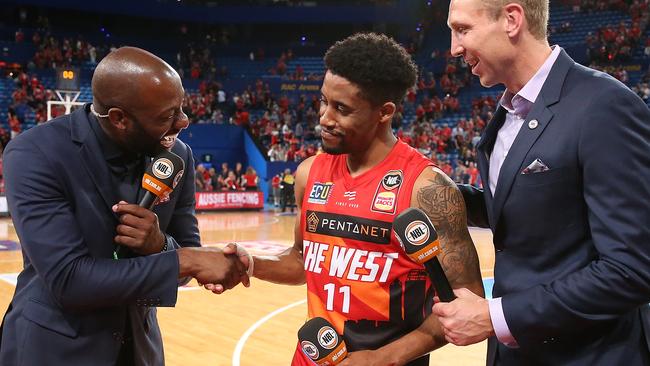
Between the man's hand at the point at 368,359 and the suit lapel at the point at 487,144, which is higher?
the suit lapel at the point at 487,144

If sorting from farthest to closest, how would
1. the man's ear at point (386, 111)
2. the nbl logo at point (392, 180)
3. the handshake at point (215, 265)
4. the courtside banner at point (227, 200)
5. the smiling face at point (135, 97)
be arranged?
the courtside banner at point (227, 200)
the man's ear at point (386, 111)
the nbl logo at point (392, 180)
the handshake at point (215, 265)
the smiling face at point (135, 97)

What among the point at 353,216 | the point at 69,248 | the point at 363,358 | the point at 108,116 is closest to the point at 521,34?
the point at 353,216

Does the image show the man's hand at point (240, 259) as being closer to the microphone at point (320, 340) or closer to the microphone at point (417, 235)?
the microphone at point (320, 340)

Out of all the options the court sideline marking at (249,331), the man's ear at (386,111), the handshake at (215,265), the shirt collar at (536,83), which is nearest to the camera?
the shirt collar at (536,83)

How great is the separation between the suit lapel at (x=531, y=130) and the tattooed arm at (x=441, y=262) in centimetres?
35

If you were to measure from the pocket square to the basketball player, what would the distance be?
519mm

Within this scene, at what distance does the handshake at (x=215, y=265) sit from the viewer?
235 centimetres

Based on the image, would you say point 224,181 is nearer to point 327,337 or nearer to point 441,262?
point 441,262

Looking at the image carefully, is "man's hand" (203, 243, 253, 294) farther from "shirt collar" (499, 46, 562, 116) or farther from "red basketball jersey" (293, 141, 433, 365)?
"shirt collar" (499, 46, 562, 116)

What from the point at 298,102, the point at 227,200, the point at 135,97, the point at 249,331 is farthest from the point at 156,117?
the point at 298,102

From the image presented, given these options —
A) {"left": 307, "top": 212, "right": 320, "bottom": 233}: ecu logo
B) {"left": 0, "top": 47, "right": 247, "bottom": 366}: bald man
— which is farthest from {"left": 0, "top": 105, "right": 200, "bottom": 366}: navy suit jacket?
{"left": 307, "top": 212, "right": 320, "bottom": 233}: ecu logo

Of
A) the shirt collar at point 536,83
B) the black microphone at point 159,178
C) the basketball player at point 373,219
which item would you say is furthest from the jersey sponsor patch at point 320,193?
the shirt collar at point 536,83

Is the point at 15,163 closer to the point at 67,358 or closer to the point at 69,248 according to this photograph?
the point at 69,248

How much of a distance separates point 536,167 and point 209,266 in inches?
Answer: 47.5
